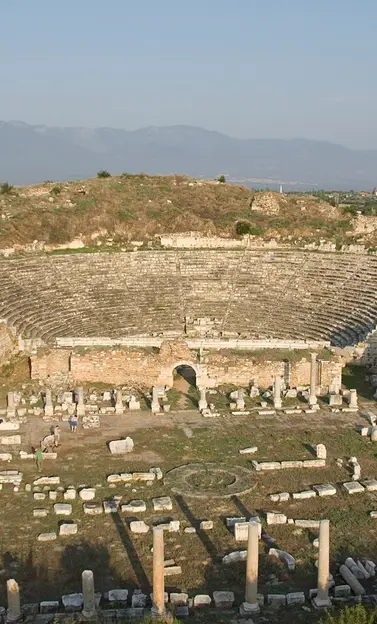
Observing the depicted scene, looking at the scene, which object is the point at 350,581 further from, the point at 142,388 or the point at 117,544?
the point at 142,388

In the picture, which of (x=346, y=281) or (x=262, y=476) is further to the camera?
(x=346, y=281)

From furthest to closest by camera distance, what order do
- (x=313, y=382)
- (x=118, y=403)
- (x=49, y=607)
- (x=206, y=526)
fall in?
(x=313, y=382) → (x=118, y=403) → (x=206, y=526) → (x=49, y=607)

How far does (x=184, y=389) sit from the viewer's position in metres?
26.0

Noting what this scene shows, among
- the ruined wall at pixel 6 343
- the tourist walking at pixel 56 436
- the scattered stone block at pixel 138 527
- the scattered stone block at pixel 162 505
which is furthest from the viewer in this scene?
the ruined wall at pixel 6 343

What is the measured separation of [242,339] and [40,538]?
53.6 feet

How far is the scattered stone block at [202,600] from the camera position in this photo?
12.7m

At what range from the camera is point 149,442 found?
20.8 m

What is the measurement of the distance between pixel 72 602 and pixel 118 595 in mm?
785

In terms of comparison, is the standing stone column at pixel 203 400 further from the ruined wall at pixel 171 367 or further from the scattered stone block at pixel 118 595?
the scattered stone block at pixel 118 595

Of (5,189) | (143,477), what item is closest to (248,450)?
(143,477)

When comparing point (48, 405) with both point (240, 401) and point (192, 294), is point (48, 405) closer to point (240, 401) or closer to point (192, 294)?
point (240, 401)

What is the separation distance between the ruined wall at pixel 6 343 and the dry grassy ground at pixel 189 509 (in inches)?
191

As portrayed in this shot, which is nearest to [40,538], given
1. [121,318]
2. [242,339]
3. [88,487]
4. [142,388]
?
[88,487]

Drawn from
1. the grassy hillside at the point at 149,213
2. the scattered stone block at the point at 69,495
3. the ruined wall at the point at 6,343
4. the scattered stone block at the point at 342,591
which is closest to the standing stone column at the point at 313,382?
the scattered stone block at the point at 69,495
